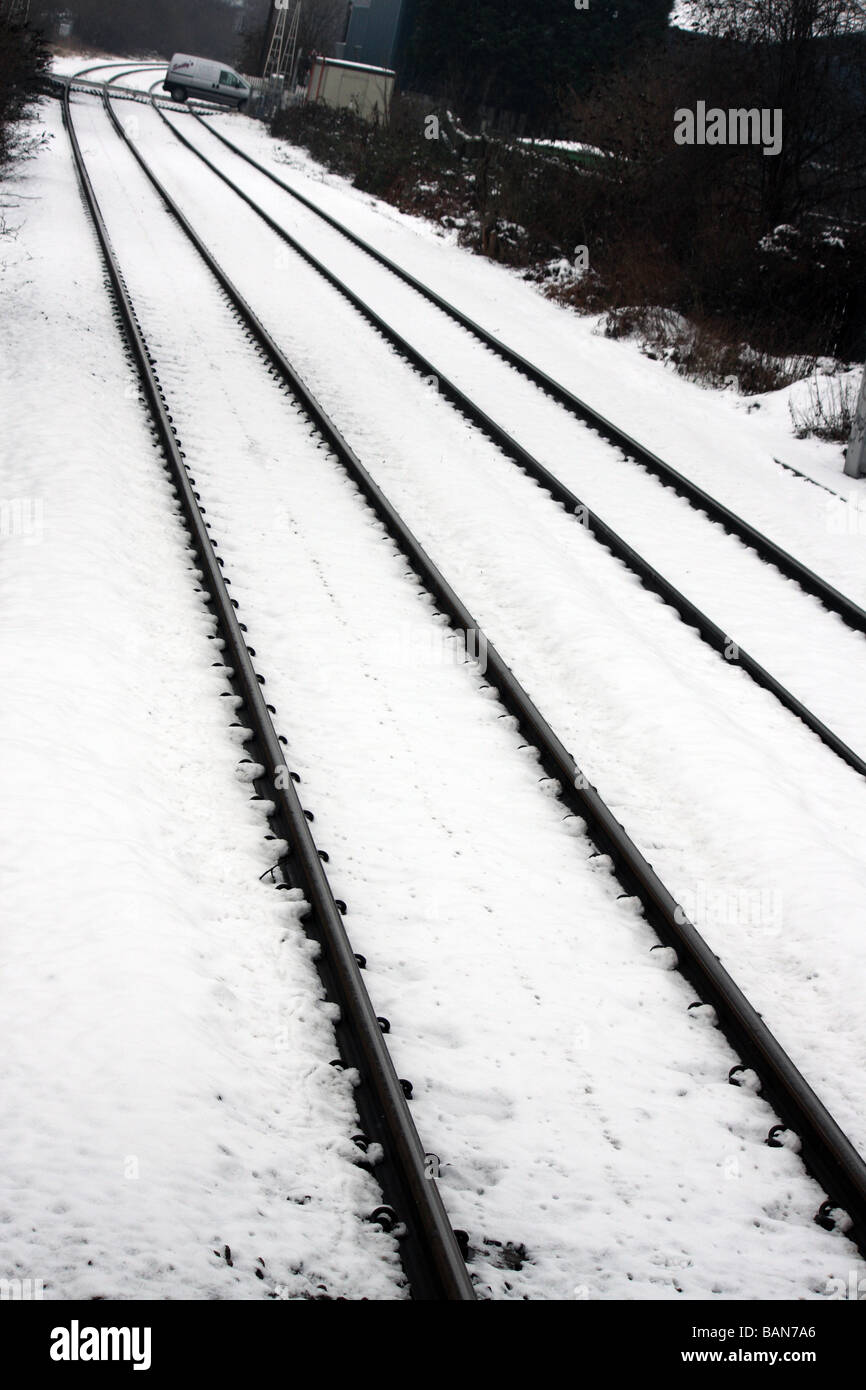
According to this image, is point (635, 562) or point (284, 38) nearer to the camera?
point (635, 562)

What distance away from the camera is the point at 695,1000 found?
4.72 metres

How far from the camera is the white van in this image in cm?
4369

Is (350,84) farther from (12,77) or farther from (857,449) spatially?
(857,449)

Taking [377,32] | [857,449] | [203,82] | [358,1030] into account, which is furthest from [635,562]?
[377,32]

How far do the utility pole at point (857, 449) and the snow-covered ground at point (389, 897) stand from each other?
2742mm

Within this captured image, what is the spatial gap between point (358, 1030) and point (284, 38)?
55387 millimetres

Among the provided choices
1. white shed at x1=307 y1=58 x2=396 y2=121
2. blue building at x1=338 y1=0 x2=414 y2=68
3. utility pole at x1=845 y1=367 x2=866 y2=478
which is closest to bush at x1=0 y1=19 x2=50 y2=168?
white shed at x1=307 y1=58 x2=396 y2=121

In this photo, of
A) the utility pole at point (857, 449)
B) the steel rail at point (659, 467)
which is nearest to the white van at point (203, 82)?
the steel rail at point (659, 467)

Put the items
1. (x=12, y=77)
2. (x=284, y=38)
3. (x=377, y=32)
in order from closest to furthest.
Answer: (x=12, y=77) → (x=377, y=32) → (x=284, y=38)

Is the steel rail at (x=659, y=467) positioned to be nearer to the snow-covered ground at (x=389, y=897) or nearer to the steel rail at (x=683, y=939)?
the snow-covered ground at (x=389, y=897)

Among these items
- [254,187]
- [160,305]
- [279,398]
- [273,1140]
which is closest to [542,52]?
[254,187]

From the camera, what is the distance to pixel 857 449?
41.3 feet

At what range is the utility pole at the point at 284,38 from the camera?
4984 centimetres
